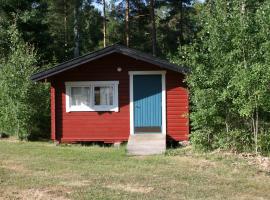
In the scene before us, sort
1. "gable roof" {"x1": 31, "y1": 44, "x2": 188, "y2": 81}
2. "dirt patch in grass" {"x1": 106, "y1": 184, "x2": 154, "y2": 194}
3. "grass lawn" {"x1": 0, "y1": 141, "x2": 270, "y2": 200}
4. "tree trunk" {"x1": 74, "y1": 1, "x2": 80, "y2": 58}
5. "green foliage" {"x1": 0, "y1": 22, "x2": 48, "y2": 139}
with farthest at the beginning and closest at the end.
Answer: "tree trunk" {"x1": 74, "y1": 1, "x2": 80, "y2": 58} < "green foliage" {"x1": 0, "y1": 22, "x2": 48, "y2": 139} < "gable roof" {"x1": 31, "y1": 44, "x2": 188, "y2": 81} < "dirt patch in grass" {"x1": 106, "y1": 184, "x2": 154, "y2": 194} < "grass lawn" {"x1": 0, "y1": 141, "x2": 270, "y2": 200}

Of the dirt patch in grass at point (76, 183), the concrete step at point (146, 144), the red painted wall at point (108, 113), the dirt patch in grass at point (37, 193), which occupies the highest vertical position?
the red painted wall at point (108, 113)

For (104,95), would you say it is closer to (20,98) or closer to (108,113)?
(108,113)

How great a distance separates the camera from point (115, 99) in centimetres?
1647

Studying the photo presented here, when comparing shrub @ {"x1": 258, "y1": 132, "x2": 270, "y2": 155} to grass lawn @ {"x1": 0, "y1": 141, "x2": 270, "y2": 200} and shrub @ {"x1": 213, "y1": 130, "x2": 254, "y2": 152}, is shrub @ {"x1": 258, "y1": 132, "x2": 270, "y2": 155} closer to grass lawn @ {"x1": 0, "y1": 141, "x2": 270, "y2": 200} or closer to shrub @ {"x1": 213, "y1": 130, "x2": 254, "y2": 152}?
shrub @ {"x1": 213, "y1": 130, "x2": 254, "y2": 152}

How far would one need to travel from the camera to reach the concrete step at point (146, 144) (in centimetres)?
1402

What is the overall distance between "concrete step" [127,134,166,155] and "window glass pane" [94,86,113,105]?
4.88ft

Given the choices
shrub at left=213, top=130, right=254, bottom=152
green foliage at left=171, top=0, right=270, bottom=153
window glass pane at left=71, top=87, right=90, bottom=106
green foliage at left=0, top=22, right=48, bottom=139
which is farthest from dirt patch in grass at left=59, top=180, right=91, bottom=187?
green foliage at left=0, top=22, right=48, bottom=139

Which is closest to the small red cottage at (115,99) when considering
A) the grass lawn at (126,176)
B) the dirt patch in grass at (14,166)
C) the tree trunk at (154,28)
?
the grass lawn at (126,176)

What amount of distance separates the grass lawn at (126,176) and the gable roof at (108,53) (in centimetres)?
281

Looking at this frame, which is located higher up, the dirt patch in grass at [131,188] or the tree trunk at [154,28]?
the tree trunk at [154,28]

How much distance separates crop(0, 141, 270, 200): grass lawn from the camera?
29.0ft

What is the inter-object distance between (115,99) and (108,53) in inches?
63.1

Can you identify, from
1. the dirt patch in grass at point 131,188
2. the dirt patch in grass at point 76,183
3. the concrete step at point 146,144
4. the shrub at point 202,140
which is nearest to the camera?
the dirt patch in grass at point 131,188

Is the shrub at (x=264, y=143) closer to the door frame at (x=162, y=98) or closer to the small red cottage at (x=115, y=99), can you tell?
the small red cottage at (x=115, y=99)
